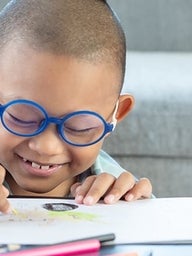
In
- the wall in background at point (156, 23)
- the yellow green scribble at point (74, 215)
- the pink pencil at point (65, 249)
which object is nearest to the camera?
the pink pencil at point (65, 249)

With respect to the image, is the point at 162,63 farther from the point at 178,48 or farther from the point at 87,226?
the point at 87,226

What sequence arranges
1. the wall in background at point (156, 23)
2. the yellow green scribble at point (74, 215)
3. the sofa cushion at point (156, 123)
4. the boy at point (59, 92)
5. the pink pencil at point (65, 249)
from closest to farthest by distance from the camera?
the pink pencil at point (65, 249) < the yellow green scribble at point (74, 215) < the boy at point (59, 92) < the sofa cushion at point (156, 123) < the wall in background at point (156, 23)

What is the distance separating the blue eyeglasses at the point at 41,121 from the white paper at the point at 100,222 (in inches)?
3.4

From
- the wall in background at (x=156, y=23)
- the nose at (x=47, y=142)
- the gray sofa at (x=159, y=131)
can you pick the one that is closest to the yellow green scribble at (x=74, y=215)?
the nose at (x=47, y=142)

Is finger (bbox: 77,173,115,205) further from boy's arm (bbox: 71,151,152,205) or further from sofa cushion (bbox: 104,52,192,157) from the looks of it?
sofa cushion (bbox: 104,52,192,157)

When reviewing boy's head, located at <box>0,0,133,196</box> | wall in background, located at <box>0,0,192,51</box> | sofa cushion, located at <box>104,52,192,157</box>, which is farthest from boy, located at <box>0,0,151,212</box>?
wall in background, located at <box>0,0,192,51</box>

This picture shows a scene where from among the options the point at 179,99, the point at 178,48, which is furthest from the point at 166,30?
the point at 179,99

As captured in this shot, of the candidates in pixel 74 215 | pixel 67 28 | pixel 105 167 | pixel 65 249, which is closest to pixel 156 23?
pixel 105 167

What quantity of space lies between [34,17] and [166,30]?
4.22ft

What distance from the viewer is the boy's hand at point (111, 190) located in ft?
2.62

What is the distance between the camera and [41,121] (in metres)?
0.81

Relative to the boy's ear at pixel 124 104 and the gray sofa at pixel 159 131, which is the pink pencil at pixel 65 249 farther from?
the gray sofa at pixel 159 131

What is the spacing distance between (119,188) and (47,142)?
0.32 ft

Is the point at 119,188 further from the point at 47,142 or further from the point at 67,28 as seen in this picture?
the point at 67,28
